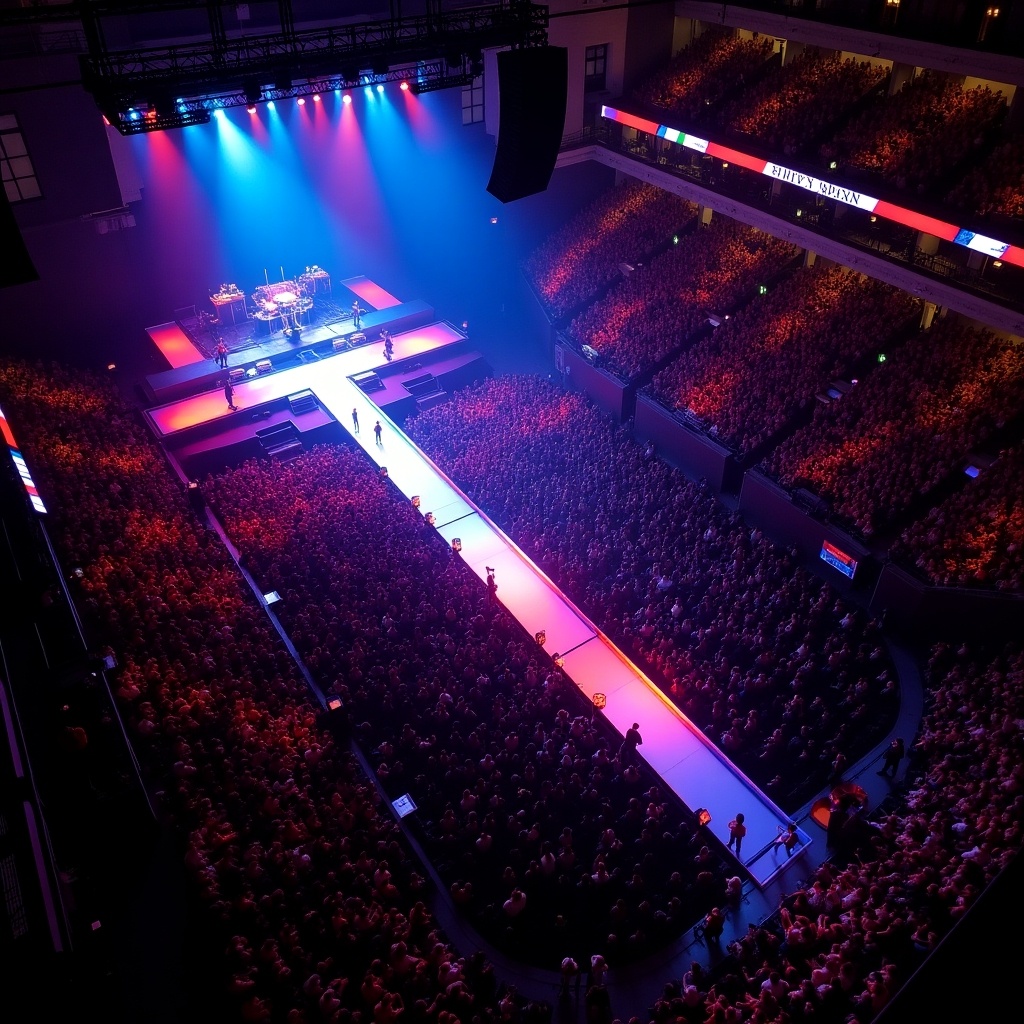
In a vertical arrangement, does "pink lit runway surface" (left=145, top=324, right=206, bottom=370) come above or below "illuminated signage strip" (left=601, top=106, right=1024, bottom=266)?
above

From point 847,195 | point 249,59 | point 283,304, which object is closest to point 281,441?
point 283,304

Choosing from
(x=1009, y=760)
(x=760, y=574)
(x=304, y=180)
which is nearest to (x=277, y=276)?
(x=304, y=180)

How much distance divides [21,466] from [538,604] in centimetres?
985

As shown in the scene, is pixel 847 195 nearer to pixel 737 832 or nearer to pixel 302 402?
pixel 737 832

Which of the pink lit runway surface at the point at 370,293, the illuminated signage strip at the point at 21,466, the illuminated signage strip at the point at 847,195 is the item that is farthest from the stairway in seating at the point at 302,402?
the illuminated signage strip at the point at 847,195

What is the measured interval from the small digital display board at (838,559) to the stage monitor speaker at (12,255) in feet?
41.7

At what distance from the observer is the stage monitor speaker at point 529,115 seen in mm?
10281

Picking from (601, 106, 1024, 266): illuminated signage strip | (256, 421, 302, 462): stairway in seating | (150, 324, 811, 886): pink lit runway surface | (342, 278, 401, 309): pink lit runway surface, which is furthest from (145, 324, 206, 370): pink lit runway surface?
→ (601, 106, 1024, 266): illuminated signage strip

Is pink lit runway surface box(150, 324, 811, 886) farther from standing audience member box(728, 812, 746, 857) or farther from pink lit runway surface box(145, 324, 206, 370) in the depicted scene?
pink lit runway surface box(145, 324, 206, 370)

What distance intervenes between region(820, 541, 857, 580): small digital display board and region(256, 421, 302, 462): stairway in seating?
39.4 ft

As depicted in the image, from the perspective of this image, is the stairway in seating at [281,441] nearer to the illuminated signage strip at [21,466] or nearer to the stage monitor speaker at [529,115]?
the illuminated signage strip at [21,466]

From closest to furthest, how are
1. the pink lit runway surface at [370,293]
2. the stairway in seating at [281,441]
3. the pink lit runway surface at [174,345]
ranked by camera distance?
the stairway in seating at [281,441] → the pink lit runway surface at [174,345] → the pink lit runway surface at [370,293]

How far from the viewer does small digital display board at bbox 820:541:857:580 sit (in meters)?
13.3

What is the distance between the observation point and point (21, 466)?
45.0 ft
